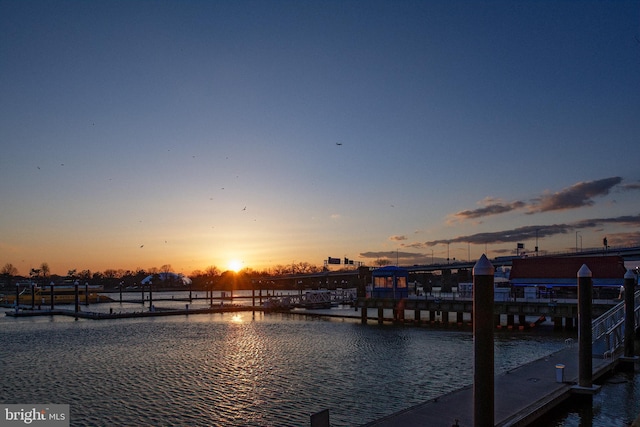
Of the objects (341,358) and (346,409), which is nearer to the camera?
(346,409)

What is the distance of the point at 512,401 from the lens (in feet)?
56.4

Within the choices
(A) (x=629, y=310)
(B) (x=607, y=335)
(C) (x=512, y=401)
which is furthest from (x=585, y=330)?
(B) (x=607, y=335)

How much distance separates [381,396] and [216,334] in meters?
31.8

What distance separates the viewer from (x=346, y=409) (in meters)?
21.5

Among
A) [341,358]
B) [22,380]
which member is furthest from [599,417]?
[22,380]

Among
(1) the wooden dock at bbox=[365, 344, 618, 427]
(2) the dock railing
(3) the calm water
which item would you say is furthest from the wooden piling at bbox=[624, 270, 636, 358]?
(3) the calm water

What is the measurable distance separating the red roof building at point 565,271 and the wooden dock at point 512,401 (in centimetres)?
4535

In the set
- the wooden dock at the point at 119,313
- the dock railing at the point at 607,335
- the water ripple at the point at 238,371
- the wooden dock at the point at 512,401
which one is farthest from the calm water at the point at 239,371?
the wooden dock at the point at 119,313

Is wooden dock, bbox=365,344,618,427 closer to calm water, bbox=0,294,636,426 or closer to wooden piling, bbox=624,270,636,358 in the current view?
wooden piling, bbox=624,270,636,358

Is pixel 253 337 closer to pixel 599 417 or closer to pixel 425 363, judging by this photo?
pixel 425 363

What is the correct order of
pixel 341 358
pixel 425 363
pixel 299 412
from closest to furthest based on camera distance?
pixel 299 412, pixel 425 363, pixel 341 358

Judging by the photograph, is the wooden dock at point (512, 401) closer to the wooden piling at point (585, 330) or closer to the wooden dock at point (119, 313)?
the wooden piling at point (585, 330)

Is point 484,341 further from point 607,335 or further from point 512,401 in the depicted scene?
point 607,335

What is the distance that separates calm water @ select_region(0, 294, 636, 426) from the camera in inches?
859
